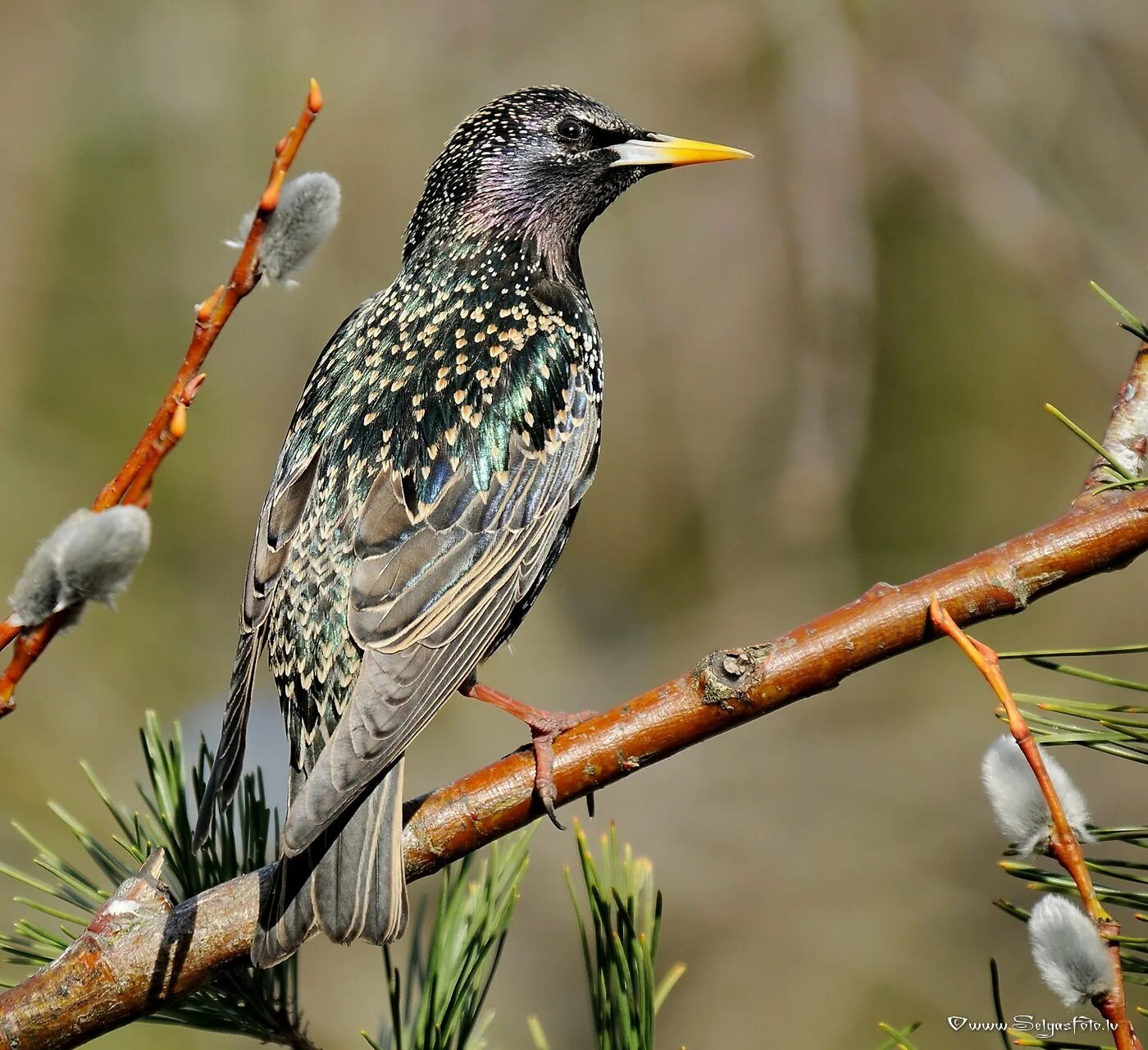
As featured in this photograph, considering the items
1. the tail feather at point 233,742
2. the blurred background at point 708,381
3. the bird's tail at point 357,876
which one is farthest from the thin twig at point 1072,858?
the blurred background at point 708,381

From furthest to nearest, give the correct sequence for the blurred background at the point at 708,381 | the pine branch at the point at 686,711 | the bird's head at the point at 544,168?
the blurred background at the point at 708,381, the bird's head at the point at 544,168, the pine branch at the point at 686,711

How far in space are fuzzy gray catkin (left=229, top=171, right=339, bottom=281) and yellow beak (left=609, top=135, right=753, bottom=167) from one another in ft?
5.65

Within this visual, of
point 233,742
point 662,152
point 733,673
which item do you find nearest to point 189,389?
point 733,673

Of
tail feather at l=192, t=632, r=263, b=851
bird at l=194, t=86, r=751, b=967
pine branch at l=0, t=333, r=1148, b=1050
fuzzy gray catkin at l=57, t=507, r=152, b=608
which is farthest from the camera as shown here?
bird at l=194, t=86, r=751, b=967

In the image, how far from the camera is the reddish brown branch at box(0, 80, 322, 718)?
1.14m

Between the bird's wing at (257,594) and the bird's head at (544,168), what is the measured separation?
0.85 m

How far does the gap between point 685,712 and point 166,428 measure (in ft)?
2.83

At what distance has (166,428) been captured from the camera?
1168 mm

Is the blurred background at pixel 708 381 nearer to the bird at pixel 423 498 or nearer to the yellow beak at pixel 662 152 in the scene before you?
the yellow beak at pixel 662 152

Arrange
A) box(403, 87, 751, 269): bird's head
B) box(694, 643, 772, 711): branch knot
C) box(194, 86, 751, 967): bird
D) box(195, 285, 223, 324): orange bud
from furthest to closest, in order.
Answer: box(403, 87, 751, 269): bird's head
box(194, 86, 751, 967): bird
box(694, 643, 772, 711): branch knot
box(195, 285, 223, 324): orange bud

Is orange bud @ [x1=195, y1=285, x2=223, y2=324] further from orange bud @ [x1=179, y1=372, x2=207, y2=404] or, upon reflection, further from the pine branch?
the pine branch

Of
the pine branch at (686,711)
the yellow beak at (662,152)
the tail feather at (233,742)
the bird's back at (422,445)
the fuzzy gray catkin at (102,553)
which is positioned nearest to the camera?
the fuzzy gray catkin at (102,553)

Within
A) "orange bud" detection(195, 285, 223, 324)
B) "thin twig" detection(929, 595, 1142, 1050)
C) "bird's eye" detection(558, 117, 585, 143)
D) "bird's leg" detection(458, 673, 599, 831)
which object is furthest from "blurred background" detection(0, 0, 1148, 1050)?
"orange bud" detection(195, 285, 223, 324)

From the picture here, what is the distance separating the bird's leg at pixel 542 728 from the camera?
1.88 meters
